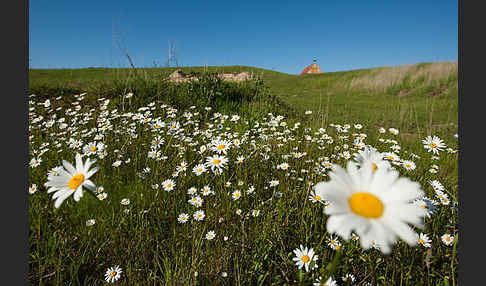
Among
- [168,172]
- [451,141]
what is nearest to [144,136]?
[168,172]

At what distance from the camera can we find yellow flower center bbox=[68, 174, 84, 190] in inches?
26.8

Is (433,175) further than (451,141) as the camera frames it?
No

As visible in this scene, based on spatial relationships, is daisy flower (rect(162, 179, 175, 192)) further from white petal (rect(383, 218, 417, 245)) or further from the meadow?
white petal (rect(383, 218, 417, 245))

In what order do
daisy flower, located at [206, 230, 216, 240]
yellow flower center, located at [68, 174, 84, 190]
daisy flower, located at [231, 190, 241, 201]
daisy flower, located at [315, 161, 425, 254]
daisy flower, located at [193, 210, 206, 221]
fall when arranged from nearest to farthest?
daisy flower, located at [315, 161, 425, 254] < yellow flower center, located at [68, 174, 84, 190] < daisy flower, located at [206, 230, 216, 240] < daisy flower, located at [193, 210, 206, 221] < daisy flower, located at [231, 190, 241, 201]

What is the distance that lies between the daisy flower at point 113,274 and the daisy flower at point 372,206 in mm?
1263

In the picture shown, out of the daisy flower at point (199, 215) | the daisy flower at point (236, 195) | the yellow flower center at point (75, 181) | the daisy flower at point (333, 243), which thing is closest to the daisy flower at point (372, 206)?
the yellow flower center at point (75, 181)

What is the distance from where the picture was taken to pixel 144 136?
3.09 metres

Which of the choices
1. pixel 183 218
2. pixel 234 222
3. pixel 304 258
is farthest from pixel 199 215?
pixel 304 258

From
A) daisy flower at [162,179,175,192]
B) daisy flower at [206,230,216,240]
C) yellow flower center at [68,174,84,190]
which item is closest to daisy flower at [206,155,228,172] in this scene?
daisy flower at [162,179,175,192]

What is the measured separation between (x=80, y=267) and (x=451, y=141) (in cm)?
513

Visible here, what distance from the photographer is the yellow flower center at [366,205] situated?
441mm

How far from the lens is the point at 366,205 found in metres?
0.45

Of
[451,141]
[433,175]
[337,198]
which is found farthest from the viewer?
[451,141]

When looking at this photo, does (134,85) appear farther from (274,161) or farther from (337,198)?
(337,198)
